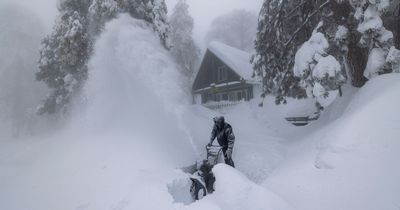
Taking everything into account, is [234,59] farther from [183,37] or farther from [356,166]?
[356,166]

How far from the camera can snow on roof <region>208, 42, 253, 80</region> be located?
23.2 meters

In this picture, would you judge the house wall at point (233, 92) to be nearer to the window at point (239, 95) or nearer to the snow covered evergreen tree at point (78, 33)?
the window at point (239, 95)

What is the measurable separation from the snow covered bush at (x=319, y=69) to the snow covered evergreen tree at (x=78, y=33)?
24.5ft

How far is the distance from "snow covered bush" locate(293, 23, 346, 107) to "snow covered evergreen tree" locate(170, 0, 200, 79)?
27133mm

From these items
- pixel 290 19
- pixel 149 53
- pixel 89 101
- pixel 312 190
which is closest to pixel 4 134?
pixel 89 101

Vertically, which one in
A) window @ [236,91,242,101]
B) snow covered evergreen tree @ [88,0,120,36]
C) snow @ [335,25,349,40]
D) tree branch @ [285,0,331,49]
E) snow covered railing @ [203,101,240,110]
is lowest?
snow covered railing @ [203,101,240,110]

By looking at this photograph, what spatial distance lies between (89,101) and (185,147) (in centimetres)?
486

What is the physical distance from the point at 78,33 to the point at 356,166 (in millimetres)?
12088

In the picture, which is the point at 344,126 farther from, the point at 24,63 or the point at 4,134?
the point at 4,134

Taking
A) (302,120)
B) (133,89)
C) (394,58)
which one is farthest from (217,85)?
(394,58)

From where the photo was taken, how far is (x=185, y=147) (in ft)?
28.0

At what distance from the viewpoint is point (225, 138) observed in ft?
24.5

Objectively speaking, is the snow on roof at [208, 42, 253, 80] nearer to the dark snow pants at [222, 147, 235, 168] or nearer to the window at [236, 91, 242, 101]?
the window at [236, 91, 242, 101]

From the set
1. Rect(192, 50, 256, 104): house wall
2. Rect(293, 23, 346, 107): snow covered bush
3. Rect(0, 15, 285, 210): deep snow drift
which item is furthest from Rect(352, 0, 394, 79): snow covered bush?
Rect(192, 50, 256, 104): house wall
